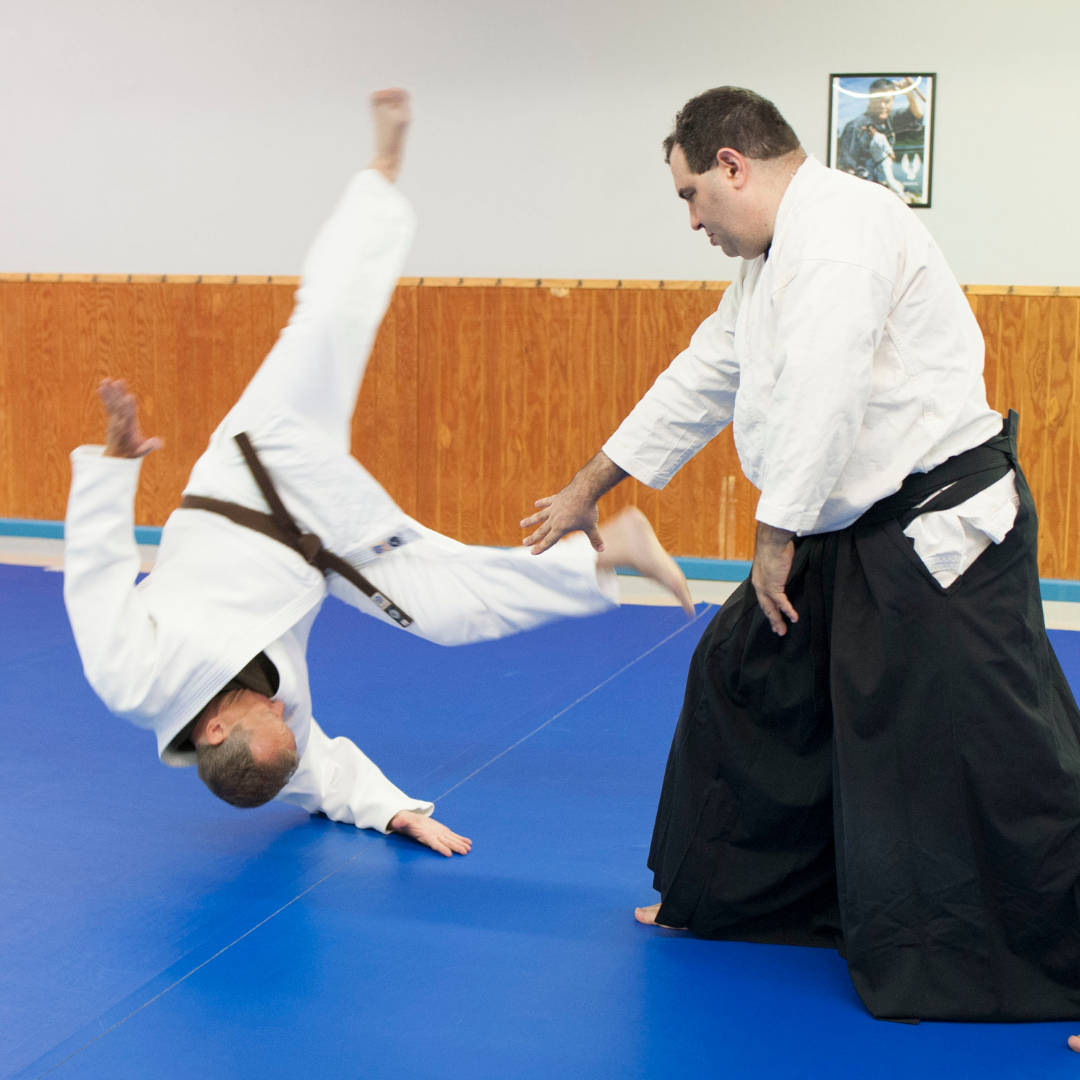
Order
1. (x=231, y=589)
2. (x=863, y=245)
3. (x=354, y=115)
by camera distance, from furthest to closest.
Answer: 1. (x=354, y=115)
2. (x=231, y=589)
3. (x=863, y=245)

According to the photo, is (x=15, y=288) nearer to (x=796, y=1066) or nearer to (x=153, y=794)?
(x=153, y=794)

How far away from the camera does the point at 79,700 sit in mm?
4203

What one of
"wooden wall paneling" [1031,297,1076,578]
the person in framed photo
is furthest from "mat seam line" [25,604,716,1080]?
the person in framed photo

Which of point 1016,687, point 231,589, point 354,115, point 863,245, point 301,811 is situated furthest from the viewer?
point 354,115

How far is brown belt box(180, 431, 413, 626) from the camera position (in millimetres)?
2896

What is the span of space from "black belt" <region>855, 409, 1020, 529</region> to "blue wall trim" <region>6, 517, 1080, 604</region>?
305 cm

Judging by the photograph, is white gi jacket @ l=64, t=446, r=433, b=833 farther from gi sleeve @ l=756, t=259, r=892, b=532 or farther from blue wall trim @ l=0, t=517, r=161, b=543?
blue wall trim @ l=0, t=517, r=161, b=543

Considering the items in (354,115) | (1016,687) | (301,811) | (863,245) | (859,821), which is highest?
(354,115)

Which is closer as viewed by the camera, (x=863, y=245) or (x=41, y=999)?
(x=863, y=245)

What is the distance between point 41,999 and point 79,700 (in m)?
1.92

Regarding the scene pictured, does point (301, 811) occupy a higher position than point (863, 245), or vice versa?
point (863, 245)

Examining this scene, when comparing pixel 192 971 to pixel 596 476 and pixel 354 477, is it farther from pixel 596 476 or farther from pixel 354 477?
pixel 596 476

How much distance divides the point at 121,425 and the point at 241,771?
0.72 metres

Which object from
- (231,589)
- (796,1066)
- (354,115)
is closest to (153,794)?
(231,589)
